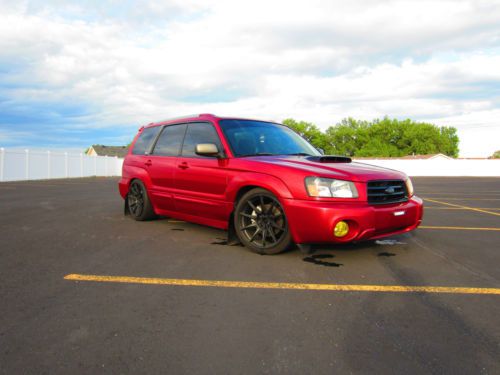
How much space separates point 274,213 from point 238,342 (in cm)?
209

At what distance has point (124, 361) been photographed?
6.64 ft

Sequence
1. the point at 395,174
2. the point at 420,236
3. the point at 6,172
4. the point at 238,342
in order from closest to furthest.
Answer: the point at 238,342, the point at 395,174, the point at 420,236, the point at 6,172

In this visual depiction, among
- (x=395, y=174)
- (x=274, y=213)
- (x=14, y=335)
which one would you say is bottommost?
(x=14, y=335)

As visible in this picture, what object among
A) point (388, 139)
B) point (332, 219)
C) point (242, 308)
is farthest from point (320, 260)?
point (388, 139)

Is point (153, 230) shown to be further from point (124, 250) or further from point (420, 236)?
point (420, 236)

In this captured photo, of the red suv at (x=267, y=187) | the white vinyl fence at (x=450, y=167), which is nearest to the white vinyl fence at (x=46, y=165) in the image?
the red suv at (x=267, y=187)

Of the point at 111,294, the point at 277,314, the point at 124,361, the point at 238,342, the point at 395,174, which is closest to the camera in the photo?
the point at 124,361

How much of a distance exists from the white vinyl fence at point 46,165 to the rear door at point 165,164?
1959cm

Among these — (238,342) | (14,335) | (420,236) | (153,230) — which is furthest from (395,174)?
(14,335)

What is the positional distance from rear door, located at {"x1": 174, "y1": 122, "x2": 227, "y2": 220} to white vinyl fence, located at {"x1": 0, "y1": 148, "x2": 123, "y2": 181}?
20433 mm

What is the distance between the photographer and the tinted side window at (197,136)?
5066 mm

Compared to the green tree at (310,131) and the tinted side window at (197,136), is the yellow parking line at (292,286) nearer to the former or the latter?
the tinted side window at (197,136)

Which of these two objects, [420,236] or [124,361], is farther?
[420,236]

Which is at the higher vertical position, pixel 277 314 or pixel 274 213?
pixel 274 213
